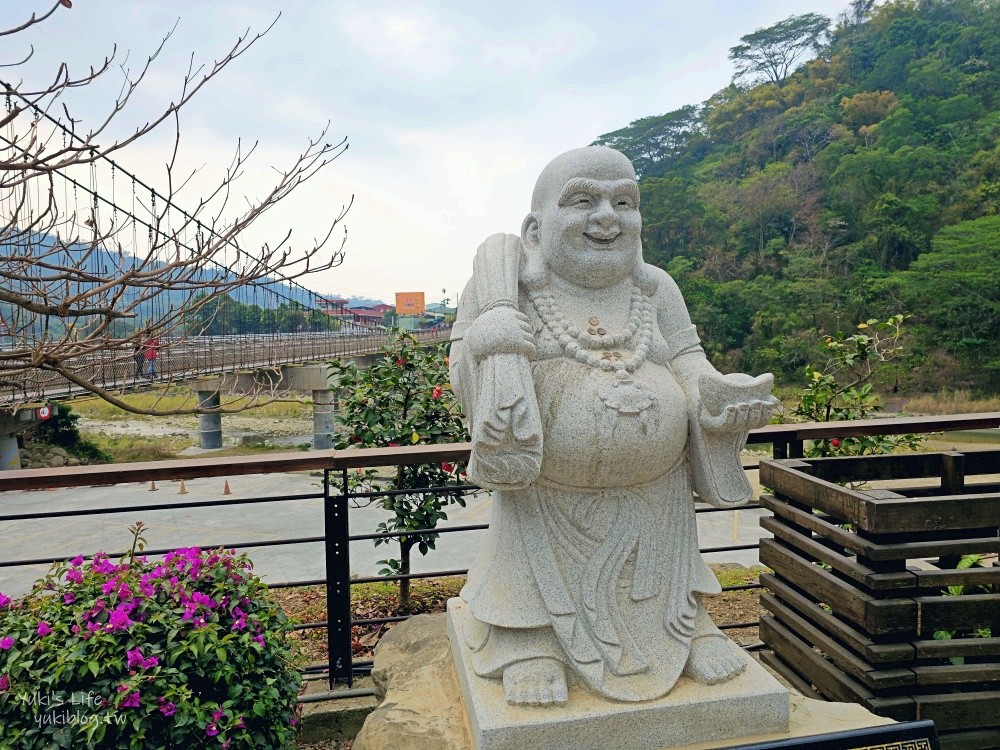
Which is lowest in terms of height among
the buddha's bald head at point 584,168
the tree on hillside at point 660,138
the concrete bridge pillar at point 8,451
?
the concrete bridge pillar at point 8,451

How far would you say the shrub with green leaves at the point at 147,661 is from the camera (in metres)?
1.64

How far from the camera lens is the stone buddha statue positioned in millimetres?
1734

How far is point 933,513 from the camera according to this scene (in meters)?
2.00

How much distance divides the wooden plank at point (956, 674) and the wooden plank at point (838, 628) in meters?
0.07

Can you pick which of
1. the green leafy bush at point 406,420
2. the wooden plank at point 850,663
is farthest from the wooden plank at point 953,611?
the green leafy bush at point 406,420

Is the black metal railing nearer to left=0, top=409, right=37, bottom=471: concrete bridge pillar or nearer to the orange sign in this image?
left=0, top=409, right=37, bottom=471: concrete bridge pillar

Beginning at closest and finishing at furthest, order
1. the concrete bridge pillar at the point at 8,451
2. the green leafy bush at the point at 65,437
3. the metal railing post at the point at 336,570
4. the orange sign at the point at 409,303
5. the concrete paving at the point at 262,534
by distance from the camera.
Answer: the metal railing post at the point at 336,570, the concrete paving at the point at 262,534, the concrete bridge pillar at the point at 8,451, the green leafy bush at the point at 65,437, the orange sign at the point at 409,303

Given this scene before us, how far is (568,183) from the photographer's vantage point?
1872 mm

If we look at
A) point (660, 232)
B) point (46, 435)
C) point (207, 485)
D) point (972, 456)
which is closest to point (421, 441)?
point (972, 456)

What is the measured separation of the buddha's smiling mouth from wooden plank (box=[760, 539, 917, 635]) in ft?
4.31

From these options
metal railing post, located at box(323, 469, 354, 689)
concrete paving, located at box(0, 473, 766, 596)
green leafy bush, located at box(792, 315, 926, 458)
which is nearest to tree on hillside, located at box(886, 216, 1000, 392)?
concrete paving, located at box(0, 473, 766, 596)

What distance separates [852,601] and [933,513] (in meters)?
0.36

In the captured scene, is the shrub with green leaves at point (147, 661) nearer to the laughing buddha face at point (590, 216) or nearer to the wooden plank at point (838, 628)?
the laughing buddha face at point (590, 216)

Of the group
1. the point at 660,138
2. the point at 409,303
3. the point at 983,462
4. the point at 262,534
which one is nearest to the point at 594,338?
the point at 983,462
